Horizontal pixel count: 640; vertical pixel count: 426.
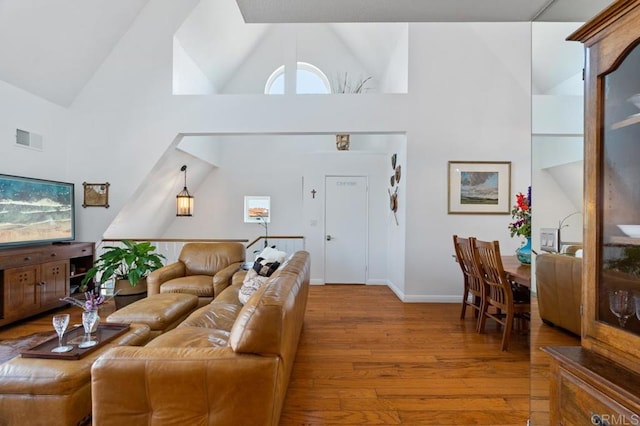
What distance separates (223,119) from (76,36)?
1952 millimetres

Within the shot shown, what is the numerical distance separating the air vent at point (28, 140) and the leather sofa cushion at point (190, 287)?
2494 mm

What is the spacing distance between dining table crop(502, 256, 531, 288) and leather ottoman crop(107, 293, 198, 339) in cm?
307

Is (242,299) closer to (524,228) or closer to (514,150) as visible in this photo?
(524,228)

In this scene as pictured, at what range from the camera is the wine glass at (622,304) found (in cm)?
107

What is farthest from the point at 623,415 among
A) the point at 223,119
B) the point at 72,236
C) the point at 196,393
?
the point at 72,236

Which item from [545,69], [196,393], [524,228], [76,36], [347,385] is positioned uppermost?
[76,36]

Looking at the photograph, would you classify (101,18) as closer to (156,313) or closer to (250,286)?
(156,313)

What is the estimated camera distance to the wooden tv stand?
11.4 ft

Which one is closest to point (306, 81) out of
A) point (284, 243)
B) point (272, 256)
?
point (284, 243)

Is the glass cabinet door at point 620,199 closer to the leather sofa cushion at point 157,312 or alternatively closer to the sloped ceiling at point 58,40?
the leather sofa cushion at point 157,312

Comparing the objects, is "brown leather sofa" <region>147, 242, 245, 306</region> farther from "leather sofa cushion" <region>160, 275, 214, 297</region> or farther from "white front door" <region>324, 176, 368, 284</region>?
"white front door" <region>324, 176, 368, 284</region>

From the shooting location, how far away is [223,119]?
4688 millimetres

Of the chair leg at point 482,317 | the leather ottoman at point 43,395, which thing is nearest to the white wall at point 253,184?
the chair leg at point 482,317

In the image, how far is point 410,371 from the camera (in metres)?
2.67
